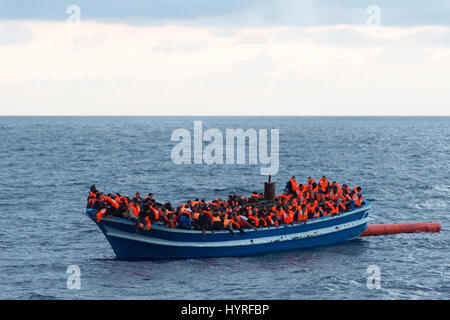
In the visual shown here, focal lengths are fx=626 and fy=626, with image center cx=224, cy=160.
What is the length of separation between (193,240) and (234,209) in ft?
9.99

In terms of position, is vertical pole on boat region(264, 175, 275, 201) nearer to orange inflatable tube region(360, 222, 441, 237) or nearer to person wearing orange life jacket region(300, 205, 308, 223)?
person wearing orange life jacket region(300, 205, 308, 223)

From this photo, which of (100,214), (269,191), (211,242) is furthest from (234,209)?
(100,214)

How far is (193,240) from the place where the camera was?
Answer: 31.6 meters

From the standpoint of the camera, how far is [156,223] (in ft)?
101

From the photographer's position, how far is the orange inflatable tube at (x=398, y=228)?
39.3 meters

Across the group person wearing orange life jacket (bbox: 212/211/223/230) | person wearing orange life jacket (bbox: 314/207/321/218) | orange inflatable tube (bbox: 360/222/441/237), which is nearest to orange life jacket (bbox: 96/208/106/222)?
person wearing orange life jacket (bbox: 212/211/223/230)

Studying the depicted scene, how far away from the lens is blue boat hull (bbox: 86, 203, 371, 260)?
31.2 m

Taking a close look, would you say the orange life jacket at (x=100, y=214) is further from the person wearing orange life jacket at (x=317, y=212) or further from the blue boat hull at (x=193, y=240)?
the person wearing orange life jacket at (x=317, y=212)

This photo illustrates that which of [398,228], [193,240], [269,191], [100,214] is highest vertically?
[269,191]

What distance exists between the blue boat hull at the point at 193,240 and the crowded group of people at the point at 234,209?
353 millimetres

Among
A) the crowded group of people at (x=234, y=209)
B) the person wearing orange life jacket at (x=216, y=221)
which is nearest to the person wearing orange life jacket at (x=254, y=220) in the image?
the crowded group of people at (x=234, y=209)

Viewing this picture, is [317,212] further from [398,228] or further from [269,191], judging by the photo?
[398,228]
